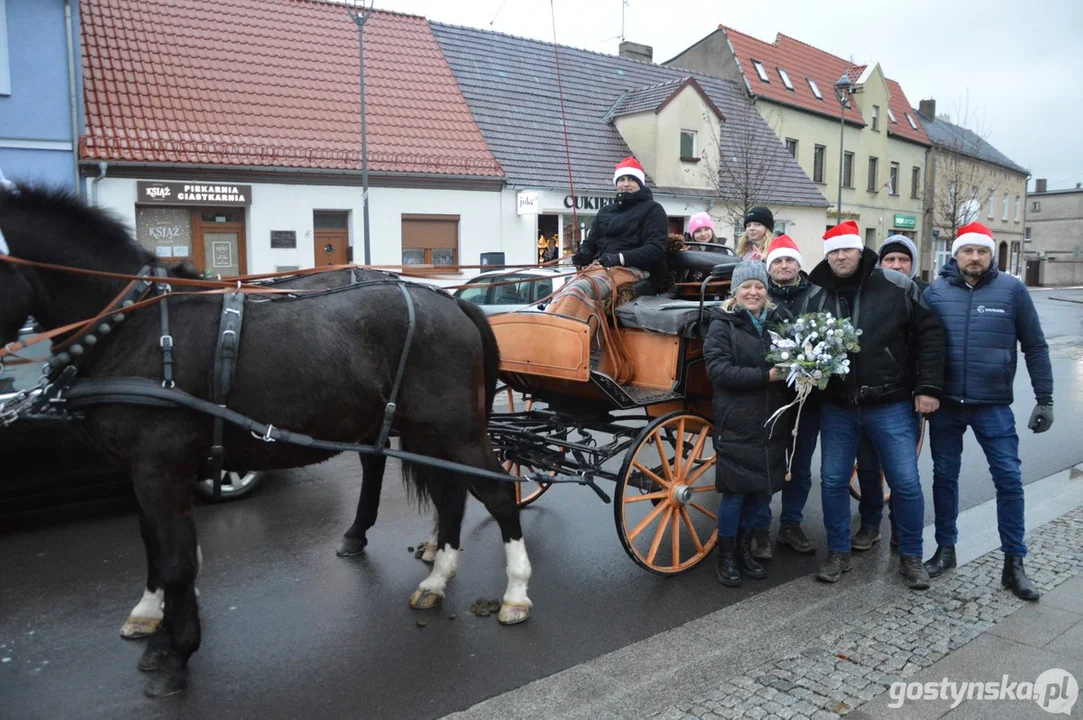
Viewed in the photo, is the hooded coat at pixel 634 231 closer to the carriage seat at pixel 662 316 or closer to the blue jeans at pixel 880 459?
the carriage seat at pixel 662 316

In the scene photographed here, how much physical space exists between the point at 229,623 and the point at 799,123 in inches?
1174

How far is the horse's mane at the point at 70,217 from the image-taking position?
11.8 feet

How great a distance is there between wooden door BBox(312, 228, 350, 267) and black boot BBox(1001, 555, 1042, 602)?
44.8 feet

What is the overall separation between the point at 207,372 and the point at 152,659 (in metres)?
1.28

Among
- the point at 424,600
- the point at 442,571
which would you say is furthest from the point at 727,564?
the point at 424,600

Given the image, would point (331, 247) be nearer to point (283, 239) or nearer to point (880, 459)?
point (283, 239)

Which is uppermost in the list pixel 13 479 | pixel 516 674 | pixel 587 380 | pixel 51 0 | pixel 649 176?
pixel 51 0

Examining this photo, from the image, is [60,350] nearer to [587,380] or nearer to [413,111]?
[587,380]

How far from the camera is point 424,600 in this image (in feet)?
14.2

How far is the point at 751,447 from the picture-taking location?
182 inches

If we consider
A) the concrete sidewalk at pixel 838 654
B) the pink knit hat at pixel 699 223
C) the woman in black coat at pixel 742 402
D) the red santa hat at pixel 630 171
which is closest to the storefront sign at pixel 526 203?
the pink knit hat at pixel 699 223

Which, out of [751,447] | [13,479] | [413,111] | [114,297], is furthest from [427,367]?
[413,111]

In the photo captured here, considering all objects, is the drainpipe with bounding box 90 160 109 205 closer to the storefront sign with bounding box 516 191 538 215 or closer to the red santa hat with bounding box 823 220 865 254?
the storefront sign with bounding box 516 191 538 215

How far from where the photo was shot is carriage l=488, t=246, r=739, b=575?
4797 millimetres
